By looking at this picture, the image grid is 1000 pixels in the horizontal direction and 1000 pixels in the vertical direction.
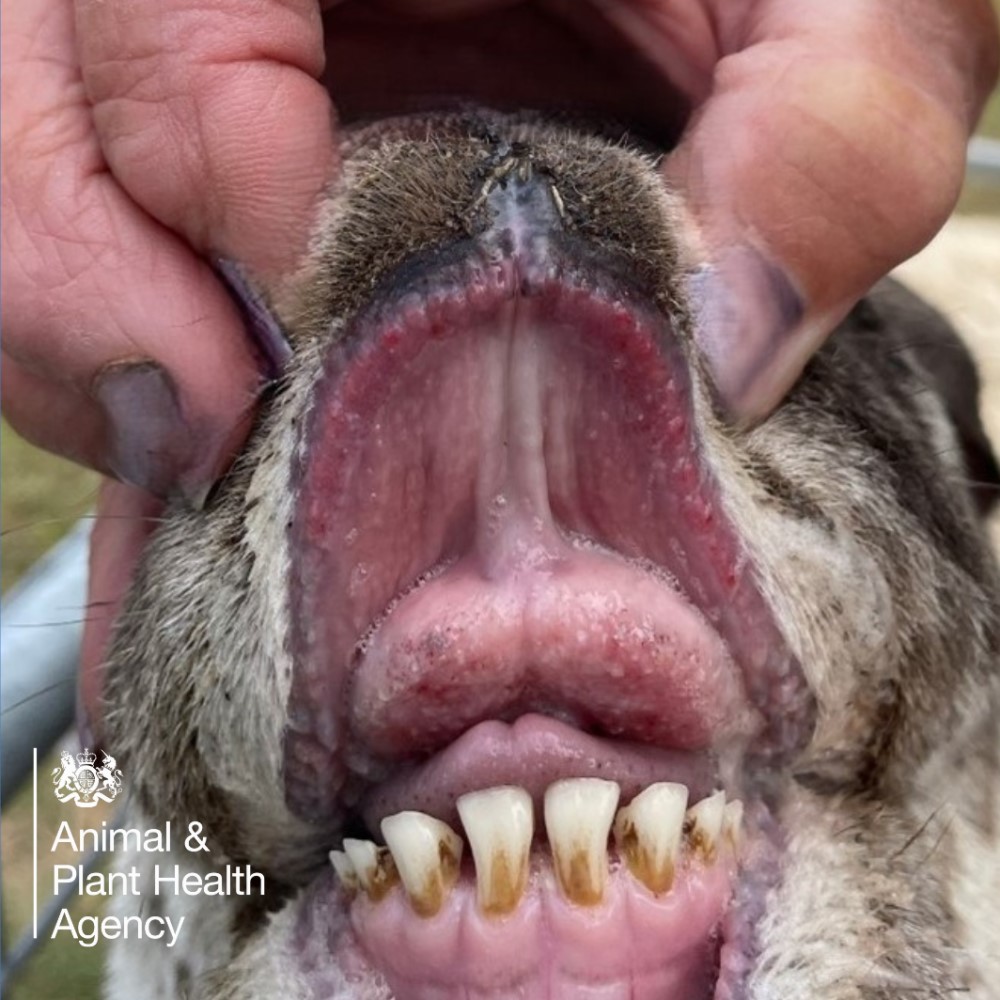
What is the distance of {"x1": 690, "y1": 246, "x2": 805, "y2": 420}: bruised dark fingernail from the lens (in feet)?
4.44

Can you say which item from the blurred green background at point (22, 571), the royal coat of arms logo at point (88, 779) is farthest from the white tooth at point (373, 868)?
the blurred green background at point (22, 571)

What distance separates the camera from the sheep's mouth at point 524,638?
4.16 feet

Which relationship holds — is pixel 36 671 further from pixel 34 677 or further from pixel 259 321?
pixel 259 321

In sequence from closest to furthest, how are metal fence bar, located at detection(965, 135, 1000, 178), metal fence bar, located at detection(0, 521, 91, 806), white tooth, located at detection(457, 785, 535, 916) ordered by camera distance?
white tooth, located at detection(457, 785, 535, 916) → metal fence bar, located at detection(0, 521, 91, 806) → metal fence bar, located at detection(965, 135, 1000, 178)

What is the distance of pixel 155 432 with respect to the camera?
4.56 feet

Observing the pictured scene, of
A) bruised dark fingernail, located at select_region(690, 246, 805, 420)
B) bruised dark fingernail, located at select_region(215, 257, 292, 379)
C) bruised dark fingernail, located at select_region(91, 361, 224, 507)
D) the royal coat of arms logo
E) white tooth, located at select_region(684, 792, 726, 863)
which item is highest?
bruised dark fingernail, located at select_region(690, 246, 805, 420)

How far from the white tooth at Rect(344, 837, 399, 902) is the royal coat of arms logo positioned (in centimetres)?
38

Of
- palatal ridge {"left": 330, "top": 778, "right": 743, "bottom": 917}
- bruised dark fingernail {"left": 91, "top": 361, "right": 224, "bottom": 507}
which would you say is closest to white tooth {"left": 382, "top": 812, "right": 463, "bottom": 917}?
palatal ridge {"left": 330, "top": 778, "right": 743, "bottom": 917}

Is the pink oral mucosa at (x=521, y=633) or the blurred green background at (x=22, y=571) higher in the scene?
the pink oral mucosa at (x=521, y=633)

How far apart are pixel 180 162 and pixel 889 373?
34.9 inches

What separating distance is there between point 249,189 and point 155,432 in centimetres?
22

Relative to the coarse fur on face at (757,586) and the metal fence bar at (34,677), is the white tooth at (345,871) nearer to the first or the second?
the coarse fur on face at (757,586)

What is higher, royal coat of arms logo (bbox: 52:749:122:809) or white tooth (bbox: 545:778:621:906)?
white tooth (bbox: 545:778:621:906)

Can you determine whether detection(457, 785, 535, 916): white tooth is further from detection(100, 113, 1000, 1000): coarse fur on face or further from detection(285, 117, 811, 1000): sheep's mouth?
detection(100, 113, 1000, 1000): coarse fur on face
